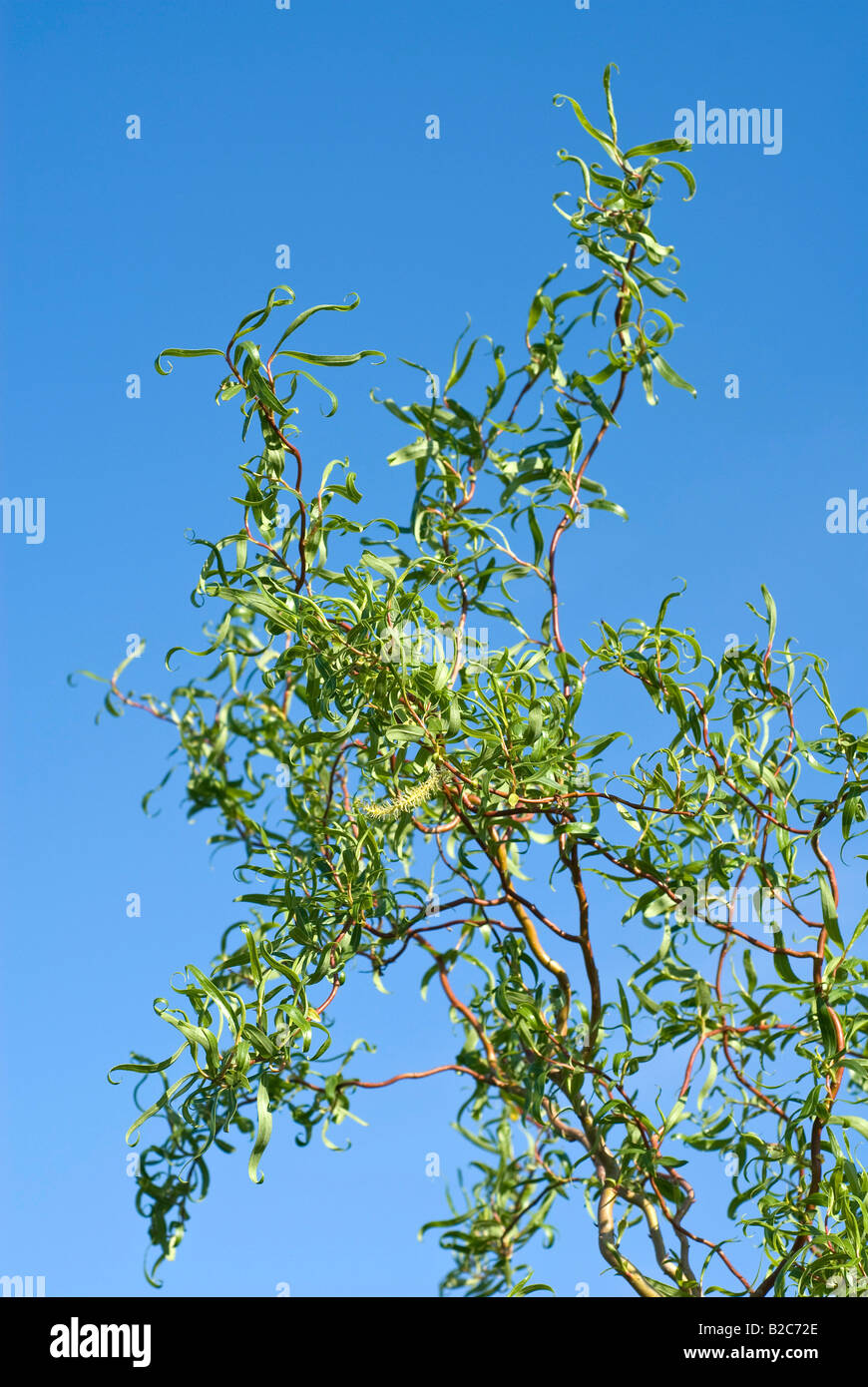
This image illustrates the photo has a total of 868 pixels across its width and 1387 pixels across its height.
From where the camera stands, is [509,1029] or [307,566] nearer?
[307,566]

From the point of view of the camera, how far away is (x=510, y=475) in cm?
191

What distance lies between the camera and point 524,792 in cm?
170

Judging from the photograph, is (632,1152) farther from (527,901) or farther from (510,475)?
(510,475)

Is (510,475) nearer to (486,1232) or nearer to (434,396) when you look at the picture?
(434,396)

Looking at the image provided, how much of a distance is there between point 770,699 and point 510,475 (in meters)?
0.57

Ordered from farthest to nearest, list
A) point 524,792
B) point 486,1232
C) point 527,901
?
point 486,1232
point 527,901
point 524,792
